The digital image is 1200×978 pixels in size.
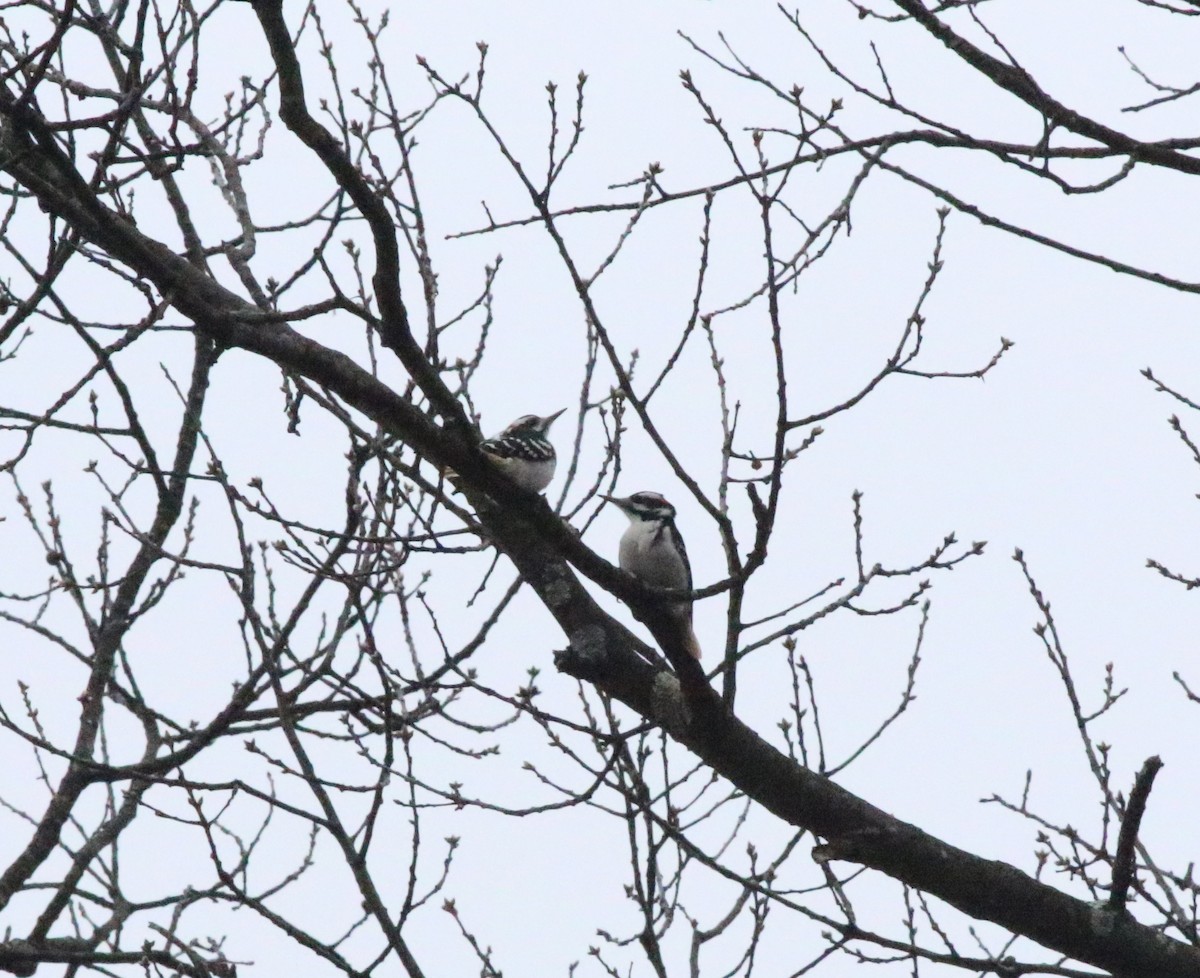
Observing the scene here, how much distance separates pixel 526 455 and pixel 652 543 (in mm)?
918

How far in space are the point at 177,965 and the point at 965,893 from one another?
6.39ft

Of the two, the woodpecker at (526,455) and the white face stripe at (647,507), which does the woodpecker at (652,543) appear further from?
the woodpecker at (526,455)

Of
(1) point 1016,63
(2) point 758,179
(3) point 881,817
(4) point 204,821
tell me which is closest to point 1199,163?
Result: (1) point 1016,63

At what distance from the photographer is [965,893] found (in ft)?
10.6

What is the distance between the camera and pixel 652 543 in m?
7.24

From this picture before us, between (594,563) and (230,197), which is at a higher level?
(230,197)

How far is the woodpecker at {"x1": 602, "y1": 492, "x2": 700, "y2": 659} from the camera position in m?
7.25

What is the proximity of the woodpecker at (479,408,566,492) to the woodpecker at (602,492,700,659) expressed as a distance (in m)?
0.56

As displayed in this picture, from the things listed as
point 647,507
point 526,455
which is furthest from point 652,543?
point 526,455

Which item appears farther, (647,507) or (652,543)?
(647,507)

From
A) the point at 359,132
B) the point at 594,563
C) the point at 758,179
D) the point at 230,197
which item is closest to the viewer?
the point at 594,563

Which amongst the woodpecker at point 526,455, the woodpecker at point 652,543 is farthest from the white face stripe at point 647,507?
the woodpecker at point 526,455

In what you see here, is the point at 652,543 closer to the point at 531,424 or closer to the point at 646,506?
the point at 646,506

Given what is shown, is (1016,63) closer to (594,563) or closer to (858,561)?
(858,561)
